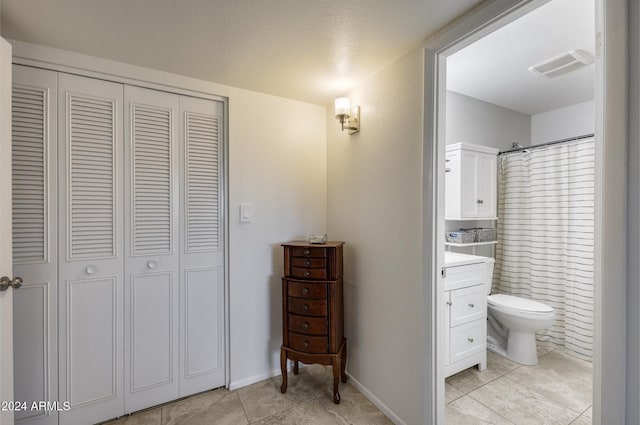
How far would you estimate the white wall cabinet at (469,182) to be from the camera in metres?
2.57

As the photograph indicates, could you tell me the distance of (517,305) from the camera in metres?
2.53

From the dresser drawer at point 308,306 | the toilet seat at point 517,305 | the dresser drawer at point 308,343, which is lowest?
the dresser drawer at point 308,343

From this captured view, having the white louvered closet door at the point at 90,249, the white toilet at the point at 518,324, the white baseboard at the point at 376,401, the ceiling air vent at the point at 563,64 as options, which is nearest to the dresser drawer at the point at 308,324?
the white baseboard at the point at 376,401

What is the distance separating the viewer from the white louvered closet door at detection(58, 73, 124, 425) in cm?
170

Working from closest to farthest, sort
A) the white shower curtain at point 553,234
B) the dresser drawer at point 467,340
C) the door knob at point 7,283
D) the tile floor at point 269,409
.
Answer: the door knob at point 7,283, the tile floor at point 269,409, the dresser drawer at point 467,340, the white shower curtain at point 553,234

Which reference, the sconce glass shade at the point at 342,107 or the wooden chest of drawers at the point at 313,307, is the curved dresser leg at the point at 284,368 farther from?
the sconce glass shade at the point at 342,107

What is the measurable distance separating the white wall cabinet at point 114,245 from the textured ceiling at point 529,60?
6.68 feet

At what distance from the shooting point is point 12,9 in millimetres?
1324

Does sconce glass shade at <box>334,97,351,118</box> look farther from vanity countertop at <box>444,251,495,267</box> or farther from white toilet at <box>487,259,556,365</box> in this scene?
white toilet at <box>487,259,556,365</box>

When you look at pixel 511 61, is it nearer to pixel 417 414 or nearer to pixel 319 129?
pixel 319 129

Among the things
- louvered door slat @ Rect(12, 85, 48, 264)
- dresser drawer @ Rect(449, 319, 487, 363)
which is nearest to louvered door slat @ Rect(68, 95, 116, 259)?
louvered door slat @ Rect(12, 85, 48, 264)

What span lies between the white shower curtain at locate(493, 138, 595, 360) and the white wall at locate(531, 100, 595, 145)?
2.35 ft

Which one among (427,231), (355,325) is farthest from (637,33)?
(355,325)

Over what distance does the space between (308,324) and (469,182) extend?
6.32ft
